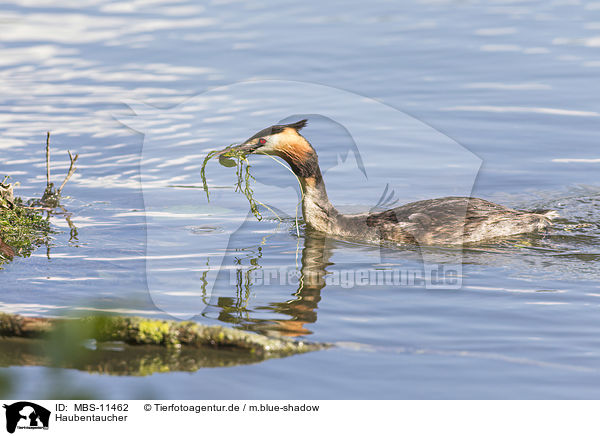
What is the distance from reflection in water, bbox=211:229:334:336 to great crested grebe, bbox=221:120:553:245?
958mm

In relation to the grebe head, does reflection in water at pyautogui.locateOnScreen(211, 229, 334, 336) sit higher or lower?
lower

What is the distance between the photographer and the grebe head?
9.68 m

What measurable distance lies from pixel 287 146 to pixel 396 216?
1593mm

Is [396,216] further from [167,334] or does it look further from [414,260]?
[167,334]

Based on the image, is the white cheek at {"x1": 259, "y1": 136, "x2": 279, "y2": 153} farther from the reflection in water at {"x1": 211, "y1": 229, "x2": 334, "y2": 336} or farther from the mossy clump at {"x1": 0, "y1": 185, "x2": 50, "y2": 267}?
the mossy clump at {"x1": 0, "y1": 185, "x2": 50, "y2": 267}

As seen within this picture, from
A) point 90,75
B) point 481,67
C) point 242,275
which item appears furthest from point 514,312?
point 90,75

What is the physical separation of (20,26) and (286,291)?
15.9 metres

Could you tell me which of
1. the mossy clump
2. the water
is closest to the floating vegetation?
the mossy clump
